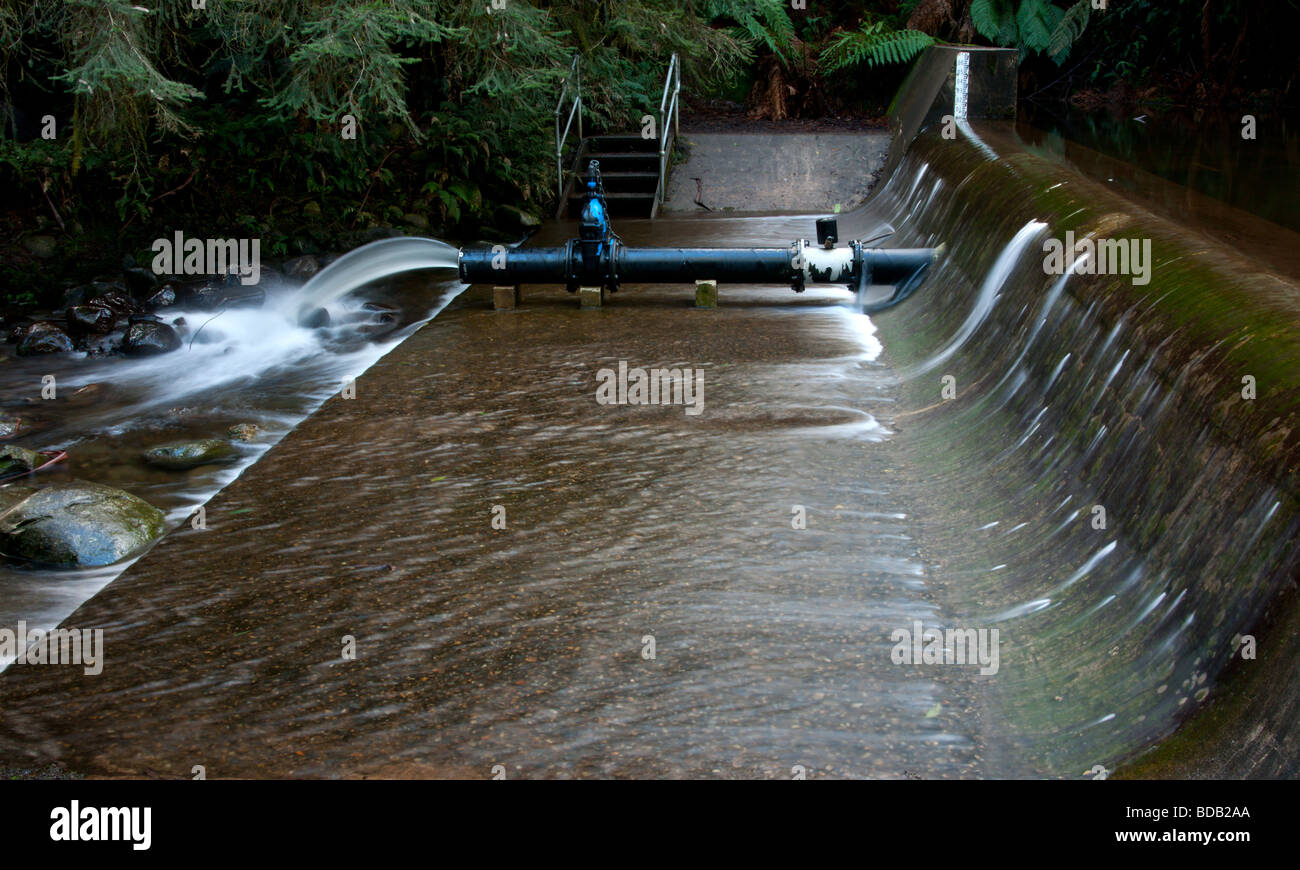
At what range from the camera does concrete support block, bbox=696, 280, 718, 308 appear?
11.5 m

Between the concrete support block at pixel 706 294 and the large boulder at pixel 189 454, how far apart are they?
4.61 metres

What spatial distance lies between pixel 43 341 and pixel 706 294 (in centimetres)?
Answer: 663

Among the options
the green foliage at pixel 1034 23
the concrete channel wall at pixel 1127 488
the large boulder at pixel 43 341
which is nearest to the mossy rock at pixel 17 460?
the large boulder at pixel 43 341

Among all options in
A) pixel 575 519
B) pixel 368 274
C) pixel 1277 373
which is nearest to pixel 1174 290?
pixel 1277 373

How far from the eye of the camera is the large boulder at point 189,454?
28.2ft

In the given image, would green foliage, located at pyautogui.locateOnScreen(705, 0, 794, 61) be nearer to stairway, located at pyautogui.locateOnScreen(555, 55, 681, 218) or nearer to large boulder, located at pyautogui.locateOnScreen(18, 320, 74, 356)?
stairway, located at pyautogui.locateOnScreen(555, 55, 681, 218)

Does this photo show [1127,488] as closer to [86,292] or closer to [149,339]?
[149,339]

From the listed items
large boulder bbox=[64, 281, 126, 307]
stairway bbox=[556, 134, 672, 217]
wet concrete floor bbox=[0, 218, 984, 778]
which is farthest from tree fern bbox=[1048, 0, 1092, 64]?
large boulder bbox=[64, 281, 126, 307]

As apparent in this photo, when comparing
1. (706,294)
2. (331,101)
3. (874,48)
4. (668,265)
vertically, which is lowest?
(706,294)

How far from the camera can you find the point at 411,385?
30.2ft

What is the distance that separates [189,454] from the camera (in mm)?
8727

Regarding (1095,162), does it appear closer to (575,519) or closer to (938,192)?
(938,192)

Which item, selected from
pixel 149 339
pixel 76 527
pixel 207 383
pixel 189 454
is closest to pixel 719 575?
pixel 76 527

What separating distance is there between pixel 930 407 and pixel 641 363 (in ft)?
7.72
